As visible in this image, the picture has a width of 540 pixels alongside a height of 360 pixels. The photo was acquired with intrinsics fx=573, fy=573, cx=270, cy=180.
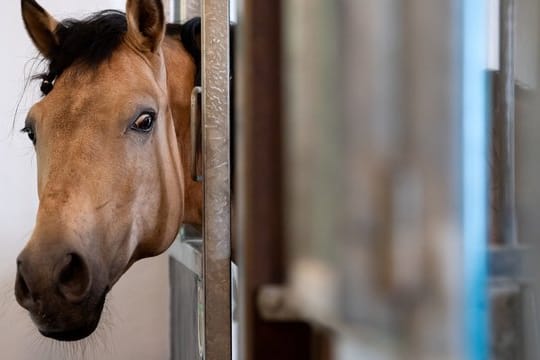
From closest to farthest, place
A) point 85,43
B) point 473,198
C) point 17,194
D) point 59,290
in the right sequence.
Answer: point 473,198 < point 59,290 < point 85,43 < point 17,194

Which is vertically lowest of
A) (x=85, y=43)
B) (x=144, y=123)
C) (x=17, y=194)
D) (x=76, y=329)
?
(x=76, y=329)

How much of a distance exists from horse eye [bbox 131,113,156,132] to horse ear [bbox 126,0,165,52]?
0.37ft


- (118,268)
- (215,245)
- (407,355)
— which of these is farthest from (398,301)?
(118,268)

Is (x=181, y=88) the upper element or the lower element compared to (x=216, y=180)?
upper

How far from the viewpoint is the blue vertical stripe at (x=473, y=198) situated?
0.33 ft

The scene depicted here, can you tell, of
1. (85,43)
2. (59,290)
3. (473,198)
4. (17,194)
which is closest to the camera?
(473,198)

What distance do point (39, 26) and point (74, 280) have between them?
43 cm

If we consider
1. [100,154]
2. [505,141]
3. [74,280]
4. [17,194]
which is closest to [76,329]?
[74,280]

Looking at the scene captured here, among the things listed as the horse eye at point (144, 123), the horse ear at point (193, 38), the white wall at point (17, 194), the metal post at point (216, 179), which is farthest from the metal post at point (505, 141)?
the white wall at point (17, 194)

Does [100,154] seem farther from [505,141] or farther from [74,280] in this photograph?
[505,141]

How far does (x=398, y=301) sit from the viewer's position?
0.31ft

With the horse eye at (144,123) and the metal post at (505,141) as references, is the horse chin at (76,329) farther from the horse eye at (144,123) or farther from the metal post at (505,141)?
the metal post at (505,141)

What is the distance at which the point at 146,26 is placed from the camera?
865 millimetres

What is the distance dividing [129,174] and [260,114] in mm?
694
